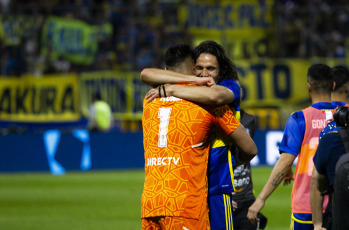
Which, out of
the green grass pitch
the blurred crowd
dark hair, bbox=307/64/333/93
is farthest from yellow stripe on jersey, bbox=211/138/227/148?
the blurred crowd

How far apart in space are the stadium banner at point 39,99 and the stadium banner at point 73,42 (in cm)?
104

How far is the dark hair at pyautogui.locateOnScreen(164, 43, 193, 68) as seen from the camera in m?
4.55

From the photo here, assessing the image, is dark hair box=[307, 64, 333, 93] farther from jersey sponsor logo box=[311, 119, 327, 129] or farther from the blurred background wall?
the blurred background wall

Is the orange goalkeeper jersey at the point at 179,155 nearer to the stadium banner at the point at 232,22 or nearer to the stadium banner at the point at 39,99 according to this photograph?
the stadium banner at the point at 232,22

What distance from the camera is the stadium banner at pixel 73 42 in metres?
21.5

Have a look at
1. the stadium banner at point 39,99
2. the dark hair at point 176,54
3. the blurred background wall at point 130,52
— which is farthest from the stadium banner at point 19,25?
the dark hair at point 176,54

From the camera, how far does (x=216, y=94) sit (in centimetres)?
439

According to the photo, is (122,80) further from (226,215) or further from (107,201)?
(226,215)

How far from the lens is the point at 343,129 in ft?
13.2

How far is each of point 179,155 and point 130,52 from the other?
58.2 feet

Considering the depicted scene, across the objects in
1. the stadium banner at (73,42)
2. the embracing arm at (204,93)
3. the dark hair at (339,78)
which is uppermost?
the stadium banner at (73,42)

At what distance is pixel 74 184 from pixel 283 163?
34.2ft

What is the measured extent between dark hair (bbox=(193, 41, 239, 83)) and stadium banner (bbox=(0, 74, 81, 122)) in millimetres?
16020

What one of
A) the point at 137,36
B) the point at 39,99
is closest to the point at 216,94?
the point at 39,99
